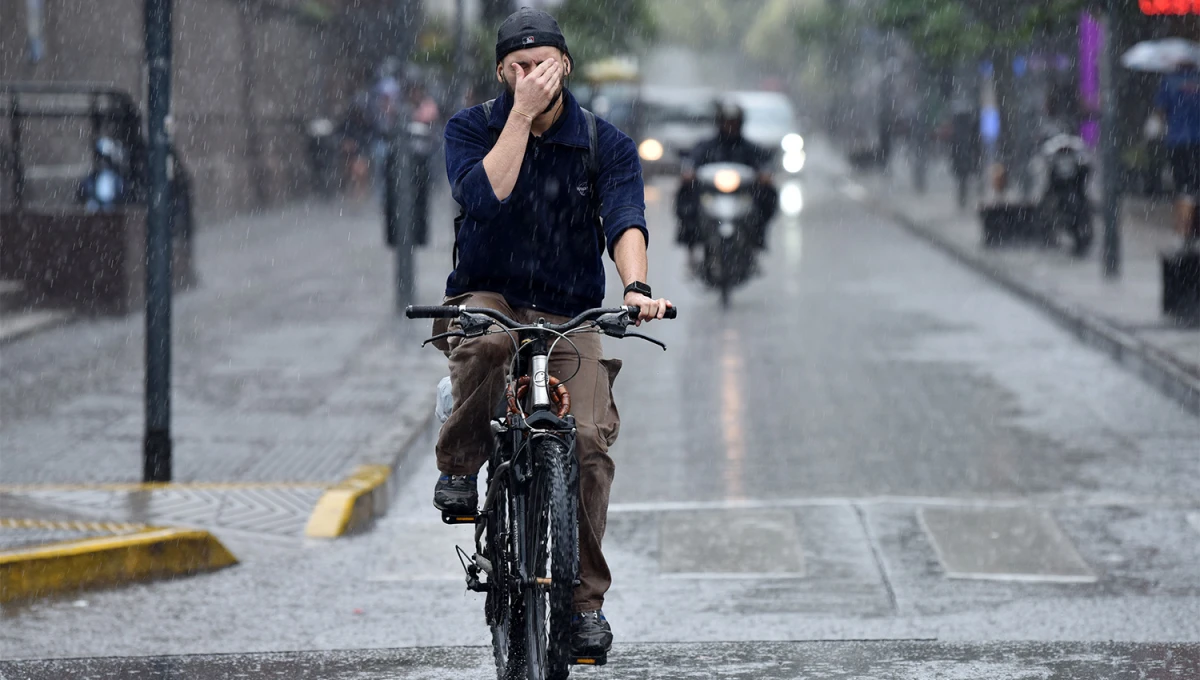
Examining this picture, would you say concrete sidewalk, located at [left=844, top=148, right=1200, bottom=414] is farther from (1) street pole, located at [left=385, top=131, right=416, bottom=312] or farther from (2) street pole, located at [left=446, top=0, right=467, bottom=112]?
(2) street pole, located at [left=446, top=0, right=467, bottom=112]

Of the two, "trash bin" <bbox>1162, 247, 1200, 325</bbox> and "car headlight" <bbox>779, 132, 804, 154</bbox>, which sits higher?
"car headlight" <bbox>779, 132, 804, 154</bbox>

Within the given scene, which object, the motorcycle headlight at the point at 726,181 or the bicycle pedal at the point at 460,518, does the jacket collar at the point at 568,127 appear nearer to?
the bicycle pedal at the point at 460,518

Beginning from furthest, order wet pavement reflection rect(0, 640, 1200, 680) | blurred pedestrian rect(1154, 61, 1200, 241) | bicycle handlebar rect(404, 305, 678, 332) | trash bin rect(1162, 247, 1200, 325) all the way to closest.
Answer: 1. blurred pedestrian rect(1154, 61, 1200, 241)
2. trash bin rect(1162, 247, 1200, 325)
3. wet pavement reflection rect(0, 640, 1200, 680)
4. bicycle handlebar rect(404, 305, 678, 332)

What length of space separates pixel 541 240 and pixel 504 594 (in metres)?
1.00

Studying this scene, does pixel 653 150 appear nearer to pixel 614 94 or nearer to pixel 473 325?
pixel 614 94

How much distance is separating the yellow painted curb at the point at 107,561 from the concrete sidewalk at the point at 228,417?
0.03 meters

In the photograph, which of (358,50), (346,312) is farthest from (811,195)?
(346,312)

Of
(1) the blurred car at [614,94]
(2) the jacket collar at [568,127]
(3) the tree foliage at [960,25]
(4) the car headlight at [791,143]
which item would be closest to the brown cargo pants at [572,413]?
(2) the jacket collar at [568,127]

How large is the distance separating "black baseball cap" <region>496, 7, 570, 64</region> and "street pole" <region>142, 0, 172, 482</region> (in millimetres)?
3791

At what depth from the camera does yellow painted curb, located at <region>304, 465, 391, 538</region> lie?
8.40m

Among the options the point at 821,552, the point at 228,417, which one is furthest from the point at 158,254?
the point at 821,552

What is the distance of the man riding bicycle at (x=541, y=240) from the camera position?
5.23 m

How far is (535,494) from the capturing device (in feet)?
16.5

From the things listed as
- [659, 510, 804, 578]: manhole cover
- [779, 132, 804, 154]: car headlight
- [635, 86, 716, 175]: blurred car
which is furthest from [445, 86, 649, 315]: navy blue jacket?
[779, 132, 804, 154]: car headlight
